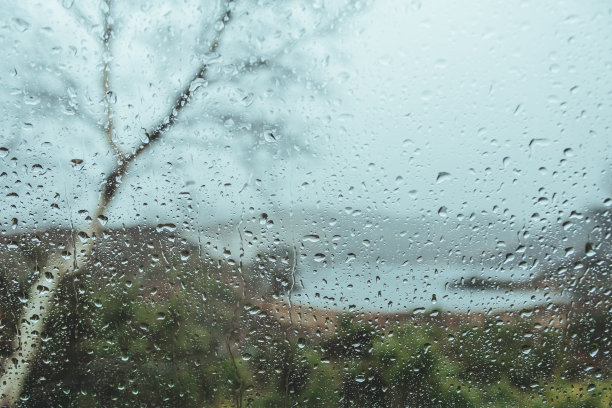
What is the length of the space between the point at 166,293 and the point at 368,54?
30.9 inches

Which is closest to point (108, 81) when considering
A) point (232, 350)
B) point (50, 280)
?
point (50, 280)

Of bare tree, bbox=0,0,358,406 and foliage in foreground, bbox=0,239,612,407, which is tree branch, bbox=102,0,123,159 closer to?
bare tree, bbox=0,0,358,406

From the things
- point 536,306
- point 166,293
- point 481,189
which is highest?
point 481,189

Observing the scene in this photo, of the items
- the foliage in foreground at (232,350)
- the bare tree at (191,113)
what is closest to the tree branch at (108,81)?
the bare tree at (191,113)

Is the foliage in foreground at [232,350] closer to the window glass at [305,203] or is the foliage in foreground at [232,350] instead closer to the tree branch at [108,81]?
the window glass at [305,203]

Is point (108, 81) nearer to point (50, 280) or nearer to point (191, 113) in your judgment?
point (191, 113)

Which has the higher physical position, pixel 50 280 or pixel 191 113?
pixel 191 113

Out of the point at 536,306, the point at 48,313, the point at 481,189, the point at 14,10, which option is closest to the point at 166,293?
the point at 48,313

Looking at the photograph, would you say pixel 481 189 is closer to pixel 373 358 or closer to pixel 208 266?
pixel 373 358

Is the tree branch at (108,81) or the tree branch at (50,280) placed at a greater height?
the tree branch at (108,81)

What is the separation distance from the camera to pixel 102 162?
882 millimetres

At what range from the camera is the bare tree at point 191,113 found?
83 centimetres

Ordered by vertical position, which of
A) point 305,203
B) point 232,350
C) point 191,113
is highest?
point 191,113

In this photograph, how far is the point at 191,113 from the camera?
0.87m
